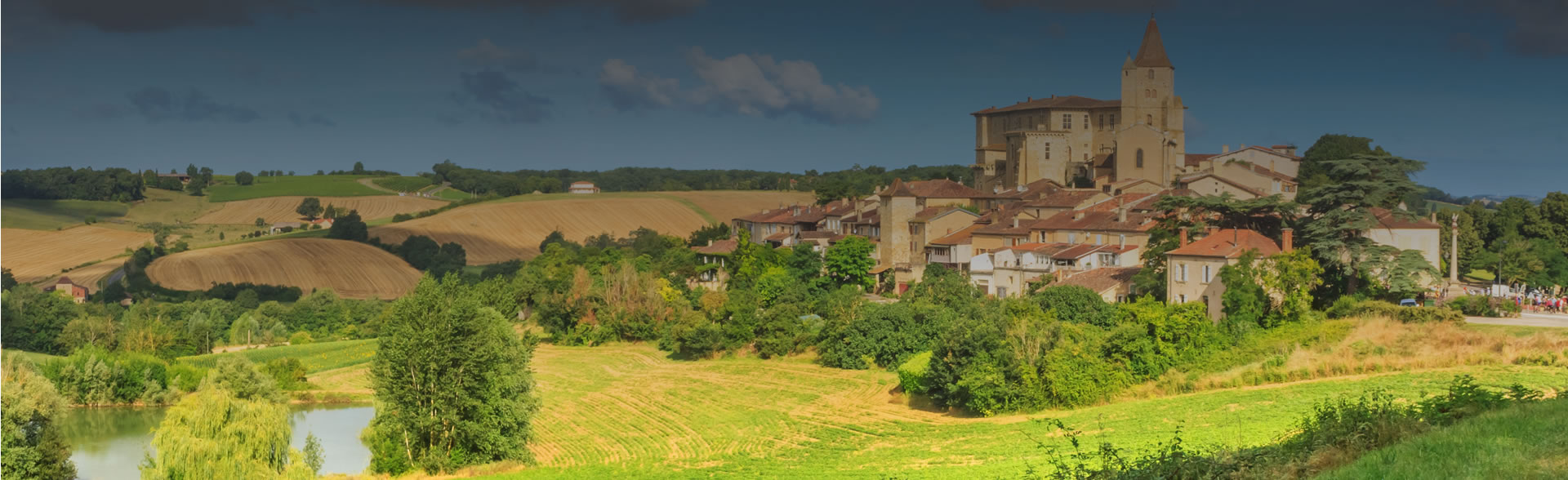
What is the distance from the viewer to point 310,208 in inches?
5197

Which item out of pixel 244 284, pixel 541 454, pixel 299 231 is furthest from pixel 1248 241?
pixel 299 231

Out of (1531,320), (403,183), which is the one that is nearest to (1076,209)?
(1531,320)

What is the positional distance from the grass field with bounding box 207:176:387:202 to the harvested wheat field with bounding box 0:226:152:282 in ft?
97.1

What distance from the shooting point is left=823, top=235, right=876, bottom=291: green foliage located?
6128cm

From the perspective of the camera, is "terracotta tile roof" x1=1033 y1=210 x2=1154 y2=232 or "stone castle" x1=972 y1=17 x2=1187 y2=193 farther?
"stone castle" x1=972 y1=17 x2=1187 y2=193

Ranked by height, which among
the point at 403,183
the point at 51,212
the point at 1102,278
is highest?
the point at 403,183

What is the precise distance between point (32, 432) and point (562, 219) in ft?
301

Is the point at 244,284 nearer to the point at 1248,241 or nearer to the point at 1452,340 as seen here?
the point at 1248,241

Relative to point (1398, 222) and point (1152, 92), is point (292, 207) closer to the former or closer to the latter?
point (1152, 92)

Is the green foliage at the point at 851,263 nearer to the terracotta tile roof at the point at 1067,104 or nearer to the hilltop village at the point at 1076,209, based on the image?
the hilltop village at the point at 1076,209

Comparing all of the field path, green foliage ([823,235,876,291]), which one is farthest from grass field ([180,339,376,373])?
the field path

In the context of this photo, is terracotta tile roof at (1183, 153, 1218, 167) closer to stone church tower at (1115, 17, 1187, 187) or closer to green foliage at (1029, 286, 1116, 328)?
stone church tower at (1115, 17, 1187, 187)

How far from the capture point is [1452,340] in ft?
105

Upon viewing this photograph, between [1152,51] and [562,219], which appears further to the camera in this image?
[562,219]
